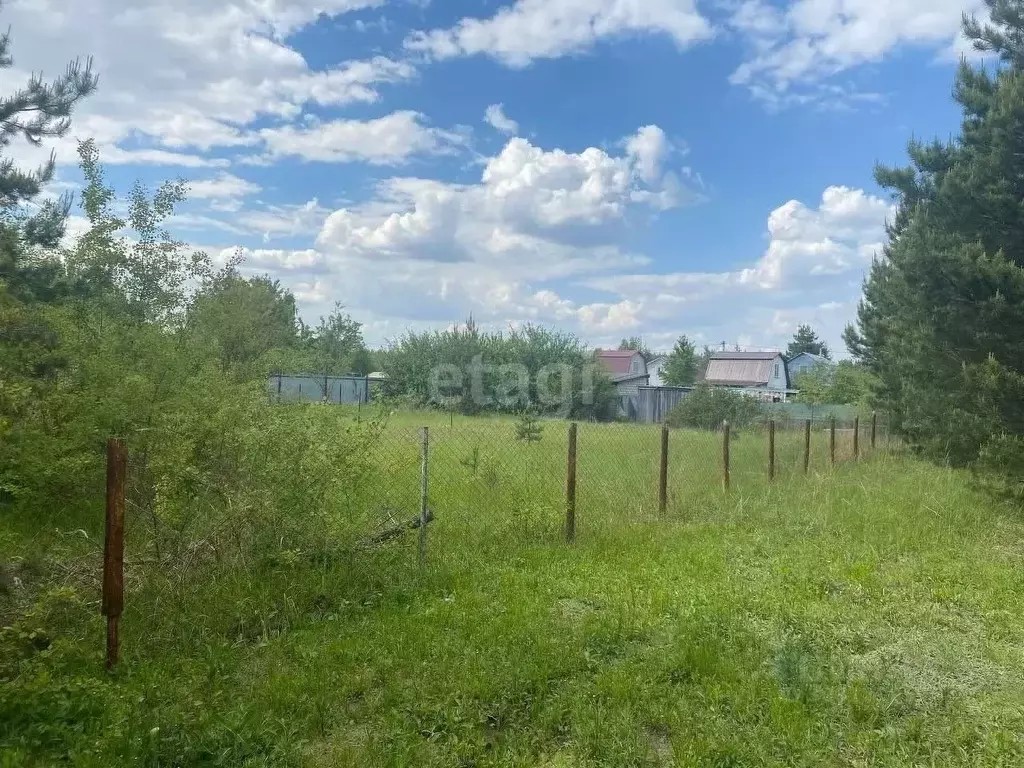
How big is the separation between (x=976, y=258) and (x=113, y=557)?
896 cm

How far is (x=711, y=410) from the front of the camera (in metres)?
21.2

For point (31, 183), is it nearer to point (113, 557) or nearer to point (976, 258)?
point (113, 557)

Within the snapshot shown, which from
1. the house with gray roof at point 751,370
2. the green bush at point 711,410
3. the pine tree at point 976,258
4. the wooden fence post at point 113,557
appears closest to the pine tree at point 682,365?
the house with gray roof at point 751,370

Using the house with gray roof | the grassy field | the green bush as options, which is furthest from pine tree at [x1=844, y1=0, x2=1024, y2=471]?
the house with gray roof

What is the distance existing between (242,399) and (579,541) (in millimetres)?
3263

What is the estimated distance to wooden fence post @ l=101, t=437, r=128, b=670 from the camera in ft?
11.6

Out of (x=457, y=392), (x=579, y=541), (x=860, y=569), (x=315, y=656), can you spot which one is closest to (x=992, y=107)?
(x=860, y=569)

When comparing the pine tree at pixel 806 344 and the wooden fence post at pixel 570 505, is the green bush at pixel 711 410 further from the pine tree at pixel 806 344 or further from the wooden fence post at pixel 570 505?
the pine tree at pixel 806 344

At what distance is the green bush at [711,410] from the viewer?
2119 cm

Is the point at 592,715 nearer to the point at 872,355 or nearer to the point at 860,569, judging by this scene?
the point at 860,569

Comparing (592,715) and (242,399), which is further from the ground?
(242,399)

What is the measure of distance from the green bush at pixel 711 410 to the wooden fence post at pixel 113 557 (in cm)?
1865

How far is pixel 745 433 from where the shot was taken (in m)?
19.1

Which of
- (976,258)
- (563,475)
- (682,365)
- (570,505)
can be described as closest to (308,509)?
(570,505)
